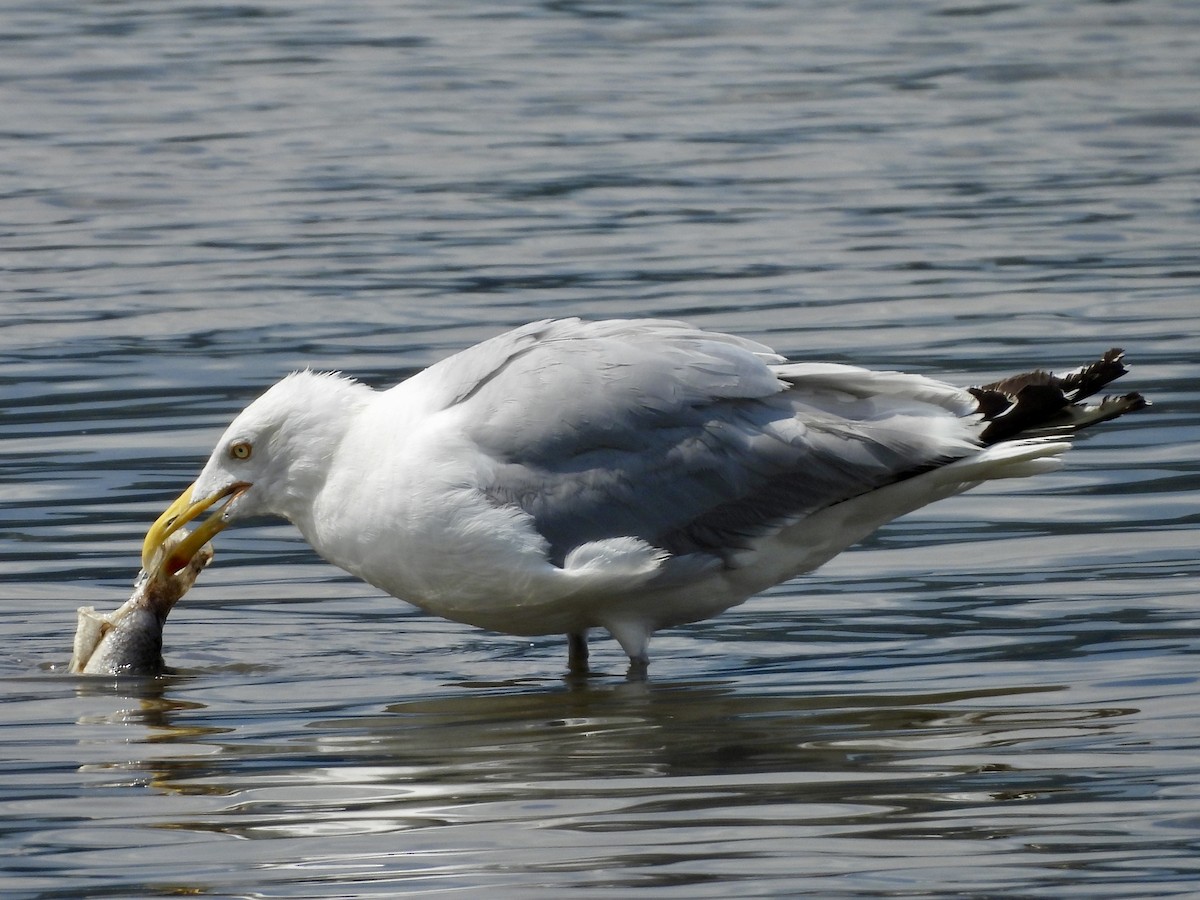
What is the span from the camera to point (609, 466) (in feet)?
25.1

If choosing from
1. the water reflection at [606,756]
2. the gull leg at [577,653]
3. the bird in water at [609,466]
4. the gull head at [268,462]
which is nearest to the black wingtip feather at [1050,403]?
the bird in water at [609,466]

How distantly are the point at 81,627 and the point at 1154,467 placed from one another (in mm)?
4539

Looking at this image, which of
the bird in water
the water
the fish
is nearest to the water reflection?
the water

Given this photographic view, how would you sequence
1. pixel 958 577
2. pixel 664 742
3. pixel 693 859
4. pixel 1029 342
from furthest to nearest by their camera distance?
pixel 1029 342
pixel 958 577
pixel 664 742
pixel 693 859

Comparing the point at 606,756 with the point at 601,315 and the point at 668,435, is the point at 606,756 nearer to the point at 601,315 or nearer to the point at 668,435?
the point at 668,435

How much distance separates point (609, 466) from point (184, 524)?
148 centimetres

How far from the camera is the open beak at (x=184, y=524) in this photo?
314 inches

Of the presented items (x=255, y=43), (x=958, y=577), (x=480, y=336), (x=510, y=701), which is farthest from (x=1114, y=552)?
(x=255, y=43)

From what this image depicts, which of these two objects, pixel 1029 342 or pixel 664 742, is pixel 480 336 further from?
pixel 664 742

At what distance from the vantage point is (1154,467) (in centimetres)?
1001

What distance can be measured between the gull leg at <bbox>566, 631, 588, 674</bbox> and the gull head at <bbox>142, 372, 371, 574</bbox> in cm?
100

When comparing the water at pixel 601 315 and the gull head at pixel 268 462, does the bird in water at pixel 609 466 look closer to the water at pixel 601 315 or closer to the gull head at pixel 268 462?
the gull head at pixel 268 462

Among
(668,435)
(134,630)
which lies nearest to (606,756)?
(668,435)

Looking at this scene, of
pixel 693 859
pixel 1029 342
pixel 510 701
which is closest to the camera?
pixel 693 859
